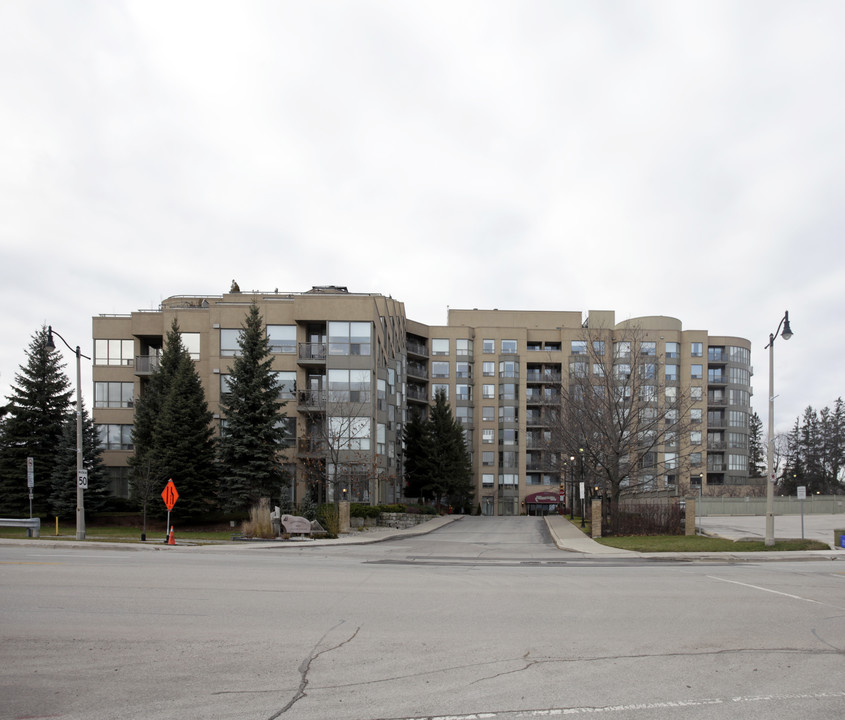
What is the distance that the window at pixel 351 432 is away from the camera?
4256 cm

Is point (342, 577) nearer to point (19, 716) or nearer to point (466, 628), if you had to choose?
point (466, 628)

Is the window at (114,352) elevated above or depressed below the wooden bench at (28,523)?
above

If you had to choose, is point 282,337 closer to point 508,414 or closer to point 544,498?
point 544,498

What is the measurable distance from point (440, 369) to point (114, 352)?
156 feet

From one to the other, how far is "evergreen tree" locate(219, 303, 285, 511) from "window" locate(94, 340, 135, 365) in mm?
13459

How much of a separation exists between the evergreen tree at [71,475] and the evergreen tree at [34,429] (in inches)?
28.1

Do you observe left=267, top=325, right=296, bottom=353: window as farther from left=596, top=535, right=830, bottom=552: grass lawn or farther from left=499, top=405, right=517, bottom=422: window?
left=499, top=405, right=517, bottom=422: window

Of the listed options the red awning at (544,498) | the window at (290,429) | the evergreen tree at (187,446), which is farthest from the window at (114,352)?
the red awning at (544,498)

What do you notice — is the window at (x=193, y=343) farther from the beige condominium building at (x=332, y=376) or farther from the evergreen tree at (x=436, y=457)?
the evergreen tree at (x=436, y=457)

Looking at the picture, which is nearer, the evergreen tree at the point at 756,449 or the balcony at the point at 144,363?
the balcony at the point at 144,363

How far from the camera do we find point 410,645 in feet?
28.1

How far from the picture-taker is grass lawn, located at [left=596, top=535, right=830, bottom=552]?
2442 centimetres

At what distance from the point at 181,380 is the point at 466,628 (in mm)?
33818

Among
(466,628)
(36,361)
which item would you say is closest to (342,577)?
(466,628)
